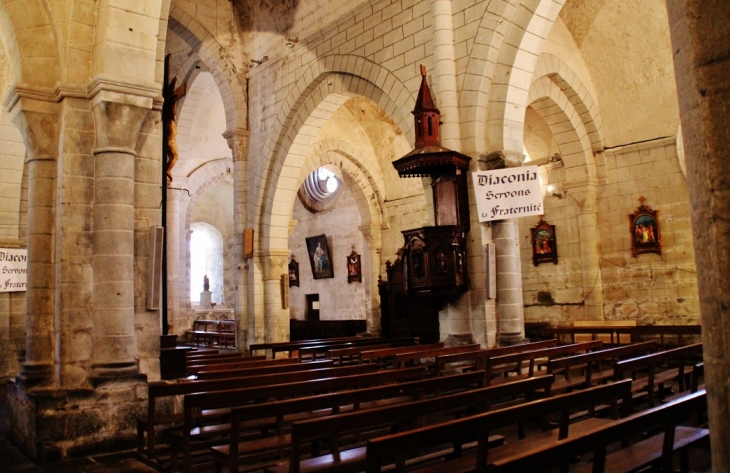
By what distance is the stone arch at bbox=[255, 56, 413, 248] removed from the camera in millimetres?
10867

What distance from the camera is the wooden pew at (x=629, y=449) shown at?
2398 millimetres

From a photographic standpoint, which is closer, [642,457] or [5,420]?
[642,457]

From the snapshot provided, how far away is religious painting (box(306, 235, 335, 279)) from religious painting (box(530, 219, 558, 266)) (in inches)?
278

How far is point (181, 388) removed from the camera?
482cm

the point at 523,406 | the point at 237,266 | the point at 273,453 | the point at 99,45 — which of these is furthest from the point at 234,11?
the point at 523,406

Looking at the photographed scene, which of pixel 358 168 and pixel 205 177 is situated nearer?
pixel 358 168

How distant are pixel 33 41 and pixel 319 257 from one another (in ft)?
45.4

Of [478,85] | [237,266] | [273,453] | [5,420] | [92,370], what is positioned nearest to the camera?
[273,453]

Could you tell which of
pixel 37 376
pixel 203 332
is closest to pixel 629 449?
pixel 37 376

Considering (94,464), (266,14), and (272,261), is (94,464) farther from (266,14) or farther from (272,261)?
(266,14)

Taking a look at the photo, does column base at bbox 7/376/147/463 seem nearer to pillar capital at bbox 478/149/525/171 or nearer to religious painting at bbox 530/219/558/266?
pillar capital at bbox 478/149/525/171

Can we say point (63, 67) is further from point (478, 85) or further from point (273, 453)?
point (478, 85)

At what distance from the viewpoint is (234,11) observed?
1371 cm

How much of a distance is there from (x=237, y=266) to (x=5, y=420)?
22.5ft
